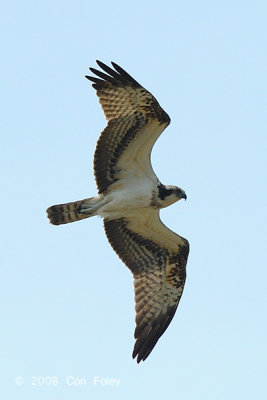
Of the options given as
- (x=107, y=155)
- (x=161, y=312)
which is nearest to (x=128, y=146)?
(x=107, y=155)

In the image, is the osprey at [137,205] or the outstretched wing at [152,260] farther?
the outstretched wing at [152,260]

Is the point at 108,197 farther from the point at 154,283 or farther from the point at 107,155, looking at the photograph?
the point at 154,283

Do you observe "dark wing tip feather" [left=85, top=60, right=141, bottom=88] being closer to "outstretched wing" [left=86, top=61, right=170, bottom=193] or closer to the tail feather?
"outstretched wing" [left=86, top=61, right=170, bottom=193]

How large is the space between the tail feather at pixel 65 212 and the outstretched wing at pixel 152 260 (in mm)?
759

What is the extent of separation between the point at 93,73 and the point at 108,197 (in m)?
1.67

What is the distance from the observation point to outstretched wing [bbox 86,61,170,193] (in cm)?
1358

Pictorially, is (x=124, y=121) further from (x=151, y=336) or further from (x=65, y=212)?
(x=151, y=336)

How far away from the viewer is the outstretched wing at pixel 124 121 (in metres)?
13.6

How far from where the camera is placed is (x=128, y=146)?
13.8 meters

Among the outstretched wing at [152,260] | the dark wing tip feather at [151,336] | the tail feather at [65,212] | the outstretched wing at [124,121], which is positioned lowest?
the dark wing tip feather at [151,336]

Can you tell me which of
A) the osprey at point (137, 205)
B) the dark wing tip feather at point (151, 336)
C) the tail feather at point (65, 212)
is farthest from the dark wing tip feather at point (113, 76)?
the dark wing tip feather at point (151, 336)

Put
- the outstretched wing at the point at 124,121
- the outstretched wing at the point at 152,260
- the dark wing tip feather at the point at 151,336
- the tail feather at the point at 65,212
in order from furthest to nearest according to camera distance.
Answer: the outstretched wing at the point at 152,260 < the dark wing tip feather at the point at 151,336 < the tail feather at the point at 65,212 < the outstretched wing at the point at 124,121

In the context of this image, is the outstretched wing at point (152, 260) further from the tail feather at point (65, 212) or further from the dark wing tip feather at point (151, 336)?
the tail feather at point (65, 212)

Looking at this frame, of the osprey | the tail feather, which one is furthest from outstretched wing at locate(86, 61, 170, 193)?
the tail feather
